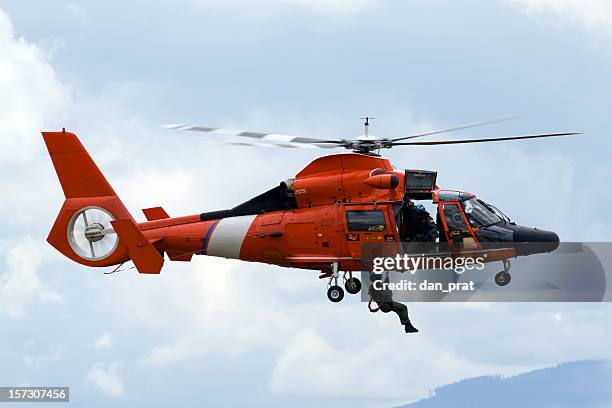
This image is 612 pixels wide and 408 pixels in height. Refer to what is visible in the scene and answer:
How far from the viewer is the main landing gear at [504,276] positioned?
19.2m

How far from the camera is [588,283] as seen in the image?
19281mm

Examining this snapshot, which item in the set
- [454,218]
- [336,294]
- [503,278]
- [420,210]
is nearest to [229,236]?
[336,294]

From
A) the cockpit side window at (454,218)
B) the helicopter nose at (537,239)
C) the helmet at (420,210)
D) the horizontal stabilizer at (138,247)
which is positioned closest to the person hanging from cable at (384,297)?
the helmet at (420,210)

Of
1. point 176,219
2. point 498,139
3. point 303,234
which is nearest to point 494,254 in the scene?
point 498,139

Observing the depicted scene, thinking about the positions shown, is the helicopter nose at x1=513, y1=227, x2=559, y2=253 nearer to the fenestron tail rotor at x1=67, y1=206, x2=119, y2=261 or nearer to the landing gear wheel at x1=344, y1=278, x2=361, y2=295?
the landing gear wheel at x1=344, y1=278, x2=361, y2=295

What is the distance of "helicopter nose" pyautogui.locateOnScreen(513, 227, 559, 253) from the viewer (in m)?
19.1

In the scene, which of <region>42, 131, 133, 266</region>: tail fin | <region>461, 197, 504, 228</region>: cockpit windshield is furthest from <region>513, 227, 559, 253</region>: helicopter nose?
<region>42, 131, 133, 266</region>: tail fin

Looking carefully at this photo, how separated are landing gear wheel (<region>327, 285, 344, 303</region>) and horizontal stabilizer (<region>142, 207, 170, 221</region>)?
15.6 feet

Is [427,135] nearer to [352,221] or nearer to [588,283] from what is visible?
[352,221]

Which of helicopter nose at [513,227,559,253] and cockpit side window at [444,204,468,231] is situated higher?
cockpit side window at [444,204,468,231]

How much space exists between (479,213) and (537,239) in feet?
4.42

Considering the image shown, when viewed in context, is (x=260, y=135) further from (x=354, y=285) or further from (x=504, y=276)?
(x=504, y=276)

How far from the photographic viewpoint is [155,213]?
70.8 ft

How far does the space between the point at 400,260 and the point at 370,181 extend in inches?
71.4
